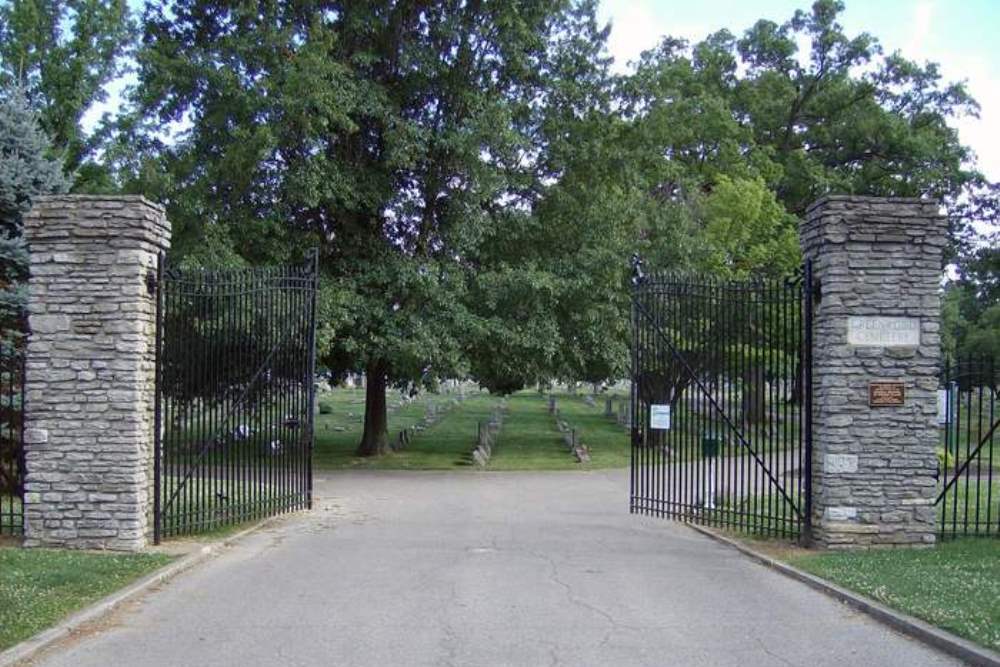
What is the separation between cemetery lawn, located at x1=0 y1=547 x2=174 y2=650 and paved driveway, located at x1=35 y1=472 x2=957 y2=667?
40 cm

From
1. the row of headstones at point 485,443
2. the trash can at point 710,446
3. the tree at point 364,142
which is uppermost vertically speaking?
the tree at point 364,142

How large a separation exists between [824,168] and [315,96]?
23802mm

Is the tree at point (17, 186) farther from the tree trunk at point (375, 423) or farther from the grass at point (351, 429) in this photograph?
the tree trunk at point (375, 423)

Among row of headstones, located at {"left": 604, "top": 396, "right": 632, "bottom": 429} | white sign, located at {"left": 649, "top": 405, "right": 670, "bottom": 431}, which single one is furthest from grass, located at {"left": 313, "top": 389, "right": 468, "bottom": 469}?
white sign, located at {"left": 649, "top": 405, "right": 670, "bottom": 431}

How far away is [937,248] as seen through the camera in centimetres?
1088

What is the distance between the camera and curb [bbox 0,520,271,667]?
20.7 feet

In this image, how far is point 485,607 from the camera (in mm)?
8008

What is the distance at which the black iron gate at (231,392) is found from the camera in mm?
11273

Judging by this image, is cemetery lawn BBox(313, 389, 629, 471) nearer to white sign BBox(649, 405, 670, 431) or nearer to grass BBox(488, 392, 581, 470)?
grass BBox(488, 392, 581, 470)

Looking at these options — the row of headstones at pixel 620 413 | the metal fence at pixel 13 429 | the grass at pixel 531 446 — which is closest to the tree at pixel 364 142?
the grass at pixel 531 446

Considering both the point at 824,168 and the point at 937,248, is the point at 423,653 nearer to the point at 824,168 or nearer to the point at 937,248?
the point at 937,248

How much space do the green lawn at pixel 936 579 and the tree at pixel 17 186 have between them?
11604 mm

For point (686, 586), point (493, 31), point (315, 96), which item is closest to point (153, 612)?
point (686, 586)

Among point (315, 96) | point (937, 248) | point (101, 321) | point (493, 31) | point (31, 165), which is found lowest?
point (101, 321)
